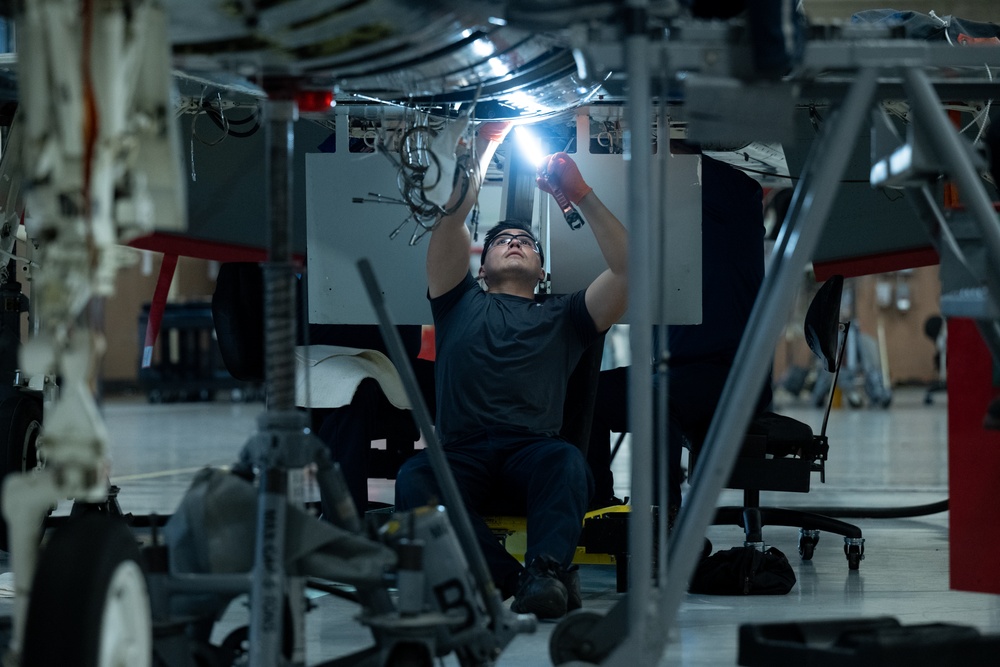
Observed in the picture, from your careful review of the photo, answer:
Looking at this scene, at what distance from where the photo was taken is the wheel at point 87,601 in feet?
4.37

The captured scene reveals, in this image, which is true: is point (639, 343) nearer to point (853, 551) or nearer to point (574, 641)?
point (574, 641)

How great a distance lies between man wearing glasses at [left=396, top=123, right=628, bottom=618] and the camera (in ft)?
9.01

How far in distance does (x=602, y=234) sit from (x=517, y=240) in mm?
350

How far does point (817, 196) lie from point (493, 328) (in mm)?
1491

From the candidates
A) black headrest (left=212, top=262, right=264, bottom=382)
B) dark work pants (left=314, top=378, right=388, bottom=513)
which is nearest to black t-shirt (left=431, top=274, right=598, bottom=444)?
dark work pants (left=314, top=378, right=388, bottom=513)

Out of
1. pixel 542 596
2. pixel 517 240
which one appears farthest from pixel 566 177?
pixel 542 596

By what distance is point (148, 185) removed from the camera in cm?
154

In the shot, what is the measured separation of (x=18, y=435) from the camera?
3295 millimetres

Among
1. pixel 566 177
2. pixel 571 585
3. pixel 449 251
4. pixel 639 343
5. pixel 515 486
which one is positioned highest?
pixel 566 177

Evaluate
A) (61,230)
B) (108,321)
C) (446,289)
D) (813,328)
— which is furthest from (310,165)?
(108,321)

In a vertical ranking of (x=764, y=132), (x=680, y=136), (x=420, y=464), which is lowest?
(x=420, y=464)

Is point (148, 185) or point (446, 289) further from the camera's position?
point (446, 289)

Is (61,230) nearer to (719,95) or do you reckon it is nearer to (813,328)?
(719,95)

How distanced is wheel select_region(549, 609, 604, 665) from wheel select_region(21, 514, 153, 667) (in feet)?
2.41
